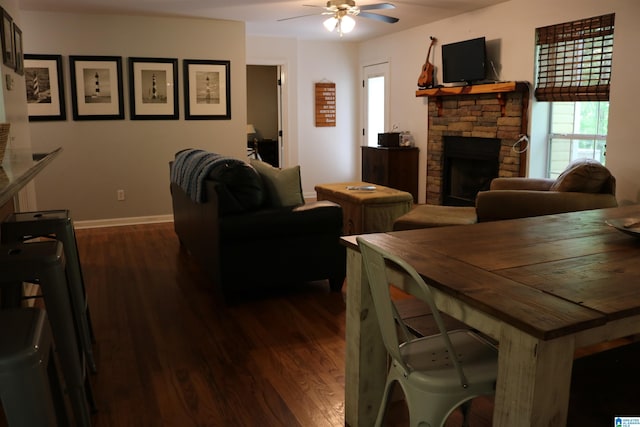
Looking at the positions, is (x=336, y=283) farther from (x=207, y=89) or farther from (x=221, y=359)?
(x=207, y=89)

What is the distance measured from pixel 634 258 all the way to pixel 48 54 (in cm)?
593

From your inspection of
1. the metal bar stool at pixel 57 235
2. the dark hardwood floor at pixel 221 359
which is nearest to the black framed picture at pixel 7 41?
the metal bar stool at pixel 57 235

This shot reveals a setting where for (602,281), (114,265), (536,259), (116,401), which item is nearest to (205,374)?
(116,401)

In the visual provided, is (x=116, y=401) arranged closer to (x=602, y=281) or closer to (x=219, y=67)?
(x=602, y=281)

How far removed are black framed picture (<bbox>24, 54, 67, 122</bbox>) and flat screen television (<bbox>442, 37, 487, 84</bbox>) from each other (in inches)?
165

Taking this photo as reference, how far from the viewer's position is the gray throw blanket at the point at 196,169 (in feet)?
12.1

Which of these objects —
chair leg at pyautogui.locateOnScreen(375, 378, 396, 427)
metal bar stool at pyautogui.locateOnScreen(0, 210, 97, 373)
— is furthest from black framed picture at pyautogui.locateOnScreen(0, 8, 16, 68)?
chair leg at pyautogui.locateOnScreen(375, 378, 396, 427)

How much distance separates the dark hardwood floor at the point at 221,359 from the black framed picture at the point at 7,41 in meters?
1.60

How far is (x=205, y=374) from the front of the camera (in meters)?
2.68

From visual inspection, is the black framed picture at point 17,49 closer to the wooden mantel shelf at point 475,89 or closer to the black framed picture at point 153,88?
the black framed picture at point 153,88

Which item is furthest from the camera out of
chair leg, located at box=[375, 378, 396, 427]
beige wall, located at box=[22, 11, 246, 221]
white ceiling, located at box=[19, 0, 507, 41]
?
beige wall, located at box=[22, 11, 246, 221]

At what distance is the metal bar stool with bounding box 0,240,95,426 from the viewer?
182cm

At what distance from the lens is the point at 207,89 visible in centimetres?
656

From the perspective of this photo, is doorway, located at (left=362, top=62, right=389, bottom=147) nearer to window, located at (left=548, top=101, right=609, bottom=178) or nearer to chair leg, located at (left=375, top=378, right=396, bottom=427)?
window, located at (left=548, top=101, right=609, bottom=178)
